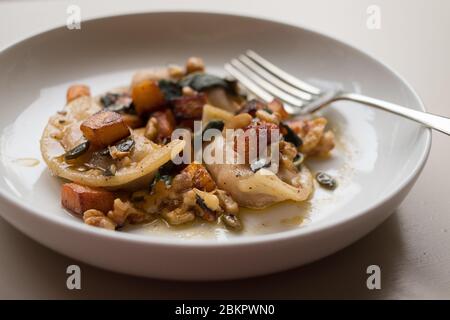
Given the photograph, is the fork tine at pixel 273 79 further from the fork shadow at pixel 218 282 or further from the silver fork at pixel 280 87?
the fork shadow at pixel 218 282

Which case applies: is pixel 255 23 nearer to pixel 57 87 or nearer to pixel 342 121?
pixel 342 121

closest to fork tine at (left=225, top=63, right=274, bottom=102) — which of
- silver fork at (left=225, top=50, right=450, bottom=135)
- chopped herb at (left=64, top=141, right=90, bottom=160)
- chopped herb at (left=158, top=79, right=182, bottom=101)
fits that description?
silver fork at (left=225, top=50, right=450, bottom=135)

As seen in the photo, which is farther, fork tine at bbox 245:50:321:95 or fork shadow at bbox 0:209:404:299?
fork tine at bbox 245:50:321:95

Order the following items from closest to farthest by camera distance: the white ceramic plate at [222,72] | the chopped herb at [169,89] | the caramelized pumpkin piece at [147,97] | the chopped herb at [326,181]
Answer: the white ceramic plate at [222,72], the chopped herb at [326,181], the caramelized pumpkin piece at [147,97], the chopped herb at [169,89]

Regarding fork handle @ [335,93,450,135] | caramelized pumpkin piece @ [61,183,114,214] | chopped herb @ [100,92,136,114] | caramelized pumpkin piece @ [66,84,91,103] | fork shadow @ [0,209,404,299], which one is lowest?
fork shadow @ [0,209,404,299]

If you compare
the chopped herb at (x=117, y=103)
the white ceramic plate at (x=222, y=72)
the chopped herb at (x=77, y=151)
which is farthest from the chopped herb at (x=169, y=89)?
the chopped herb at (x=77, y=151)

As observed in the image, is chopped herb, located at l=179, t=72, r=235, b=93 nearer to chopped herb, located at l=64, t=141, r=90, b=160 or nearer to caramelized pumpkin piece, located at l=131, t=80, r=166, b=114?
caramelized pumpkin piece, located at l=131, t=80, r=166, b=114

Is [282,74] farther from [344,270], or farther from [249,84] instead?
[344,270]
